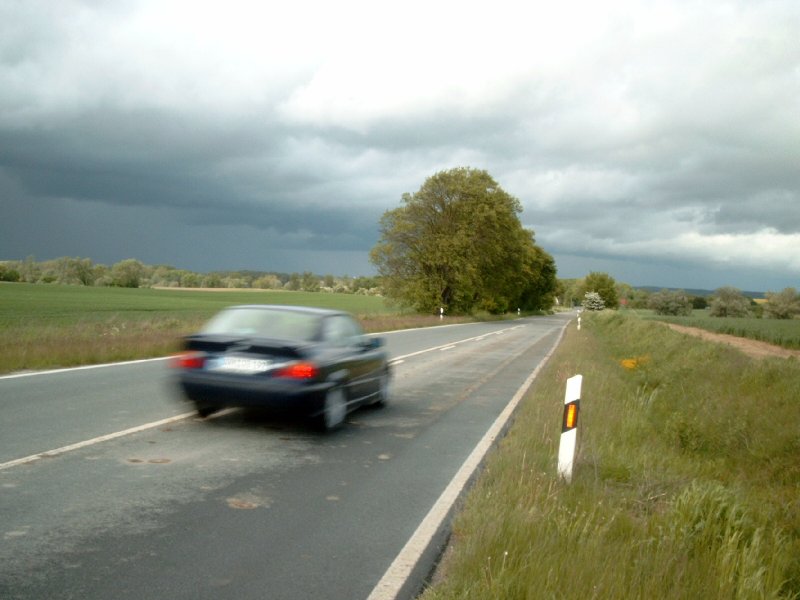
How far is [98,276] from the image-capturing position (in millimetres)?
92625

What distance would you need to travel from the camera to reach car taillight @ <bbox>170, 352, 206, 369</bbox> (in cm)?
760

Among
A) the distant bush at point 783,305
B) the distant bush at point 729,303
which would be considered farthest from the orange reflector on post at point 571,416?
the distant bush at point 729,303

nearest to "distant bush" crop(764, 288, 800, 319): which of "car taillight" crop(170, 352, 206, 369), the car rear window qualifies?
the car rear window

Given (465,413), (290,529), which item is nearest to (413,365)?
(465,413)

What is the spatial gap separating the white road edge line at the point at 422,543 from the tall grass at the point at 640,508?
141 millimetres

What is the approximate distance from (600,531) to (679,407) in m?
7.78

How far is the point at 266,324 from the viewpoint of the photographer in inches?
316

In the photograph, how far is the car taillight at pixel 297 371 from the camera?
731 cm

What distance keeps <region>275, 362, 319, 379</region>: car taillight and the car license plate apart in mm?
173

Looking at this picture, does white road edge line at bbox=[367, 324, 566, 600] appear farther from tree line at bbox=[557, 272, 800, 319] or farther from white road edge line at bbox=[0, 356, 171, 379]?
tree line at bbox=[557, 272, 800, 319]

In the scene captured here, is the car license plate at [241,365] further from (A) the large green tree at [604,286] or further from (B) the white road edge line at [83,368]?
(A) the large green tree at [604,286]

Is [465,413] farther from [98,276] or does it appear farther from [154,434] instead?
[98,276]

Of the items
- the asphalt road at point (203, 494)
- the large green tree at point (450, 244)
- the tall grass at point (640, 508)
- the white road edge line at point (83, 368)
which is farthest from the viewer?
the large green tree at point (450, 244)

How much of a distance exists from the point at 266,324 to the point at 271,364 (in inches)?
32.4
